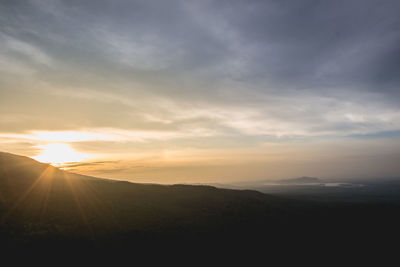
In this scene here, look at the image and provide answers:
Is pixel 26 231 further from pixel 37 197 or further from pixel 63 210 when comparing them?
pixel 37 197

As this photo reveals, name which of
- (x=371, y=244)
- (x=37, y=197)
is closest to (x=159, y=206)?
(x=37, y=197)

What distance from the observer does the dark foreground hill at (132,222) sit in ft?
86.5

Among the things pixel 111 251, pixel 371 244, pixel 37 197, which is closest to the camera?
pixel 111 251

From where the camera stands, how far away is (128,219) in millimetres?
34031

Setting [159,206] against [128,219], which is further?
[159,206]

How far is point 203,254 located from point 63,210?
22.7m

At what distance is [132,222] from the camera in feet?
108

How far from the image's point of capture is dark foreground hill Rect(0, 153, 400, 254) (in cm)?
2636

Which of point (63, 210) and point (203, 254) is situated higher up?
point (63, 210)

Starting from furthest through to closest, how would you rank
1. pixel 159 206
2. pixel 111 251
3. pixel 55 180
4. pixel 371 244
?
pixel 55 180, pixel 159 206, pixel 371 244, pixel 111 251

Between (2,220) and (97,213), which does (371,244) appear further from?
(2,220)

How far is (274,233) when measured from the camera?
35.1 metres

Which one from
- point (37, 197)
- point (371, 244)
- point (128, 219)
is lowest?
point (371, 244)

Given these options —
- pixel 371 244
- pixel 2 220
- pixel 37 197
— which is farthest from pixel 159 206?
pixel 371 244
